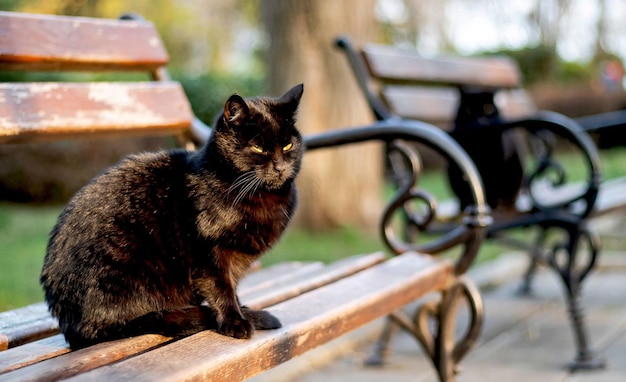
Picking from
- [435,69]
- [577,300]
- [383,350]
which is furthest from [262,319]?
[435,69]

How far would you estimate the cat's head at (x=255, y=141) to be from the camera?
1628mm

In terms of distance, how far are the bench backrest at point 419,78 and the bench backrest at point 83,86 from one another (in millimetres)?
887

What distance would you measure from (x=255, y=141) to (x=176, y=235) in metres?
0.27

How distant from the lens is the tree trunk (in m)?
5.47

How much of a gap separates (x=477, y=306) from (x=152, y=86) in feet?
4.19

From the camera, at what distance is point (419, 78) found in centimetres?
365

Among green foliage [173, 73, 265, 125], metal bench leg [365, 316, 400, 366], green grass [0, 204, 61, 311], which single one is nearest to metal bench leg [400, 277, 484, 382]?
metal bench leg [365, 316, 400, 366]

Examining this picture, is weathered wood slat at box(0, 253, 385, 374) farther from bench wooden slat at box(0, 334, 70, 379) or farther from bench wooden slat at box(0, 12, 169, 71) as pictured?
bench wooden slat at box(0, 12, 169, 71)

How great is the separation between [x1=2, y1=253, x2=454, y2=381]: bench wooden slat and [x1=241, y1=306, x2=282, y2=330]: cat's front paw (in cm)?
2

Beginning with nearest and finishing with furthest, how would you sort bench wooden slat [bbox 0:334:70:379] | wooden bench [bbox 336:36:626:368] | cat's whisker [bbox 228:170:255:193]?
bench wooden slat [bbox 0:334:70:379] < cat's whisker [bbox 228:170:255:193] < wooden bench [bbox 336:36:626:368]

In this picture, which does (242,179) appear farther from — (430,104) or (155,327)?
(430,104)

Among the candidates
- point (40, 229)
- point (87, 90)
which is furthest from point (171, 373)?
point (40, 229)

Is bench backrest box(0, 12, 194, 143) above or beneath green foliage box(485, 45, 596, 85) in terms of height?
above

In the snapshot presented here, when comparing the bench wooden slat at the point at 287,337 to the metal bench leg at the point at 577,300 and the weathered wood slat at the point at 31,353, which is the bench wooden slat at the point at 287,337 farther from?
the metal bench leg at the point at 577,300
